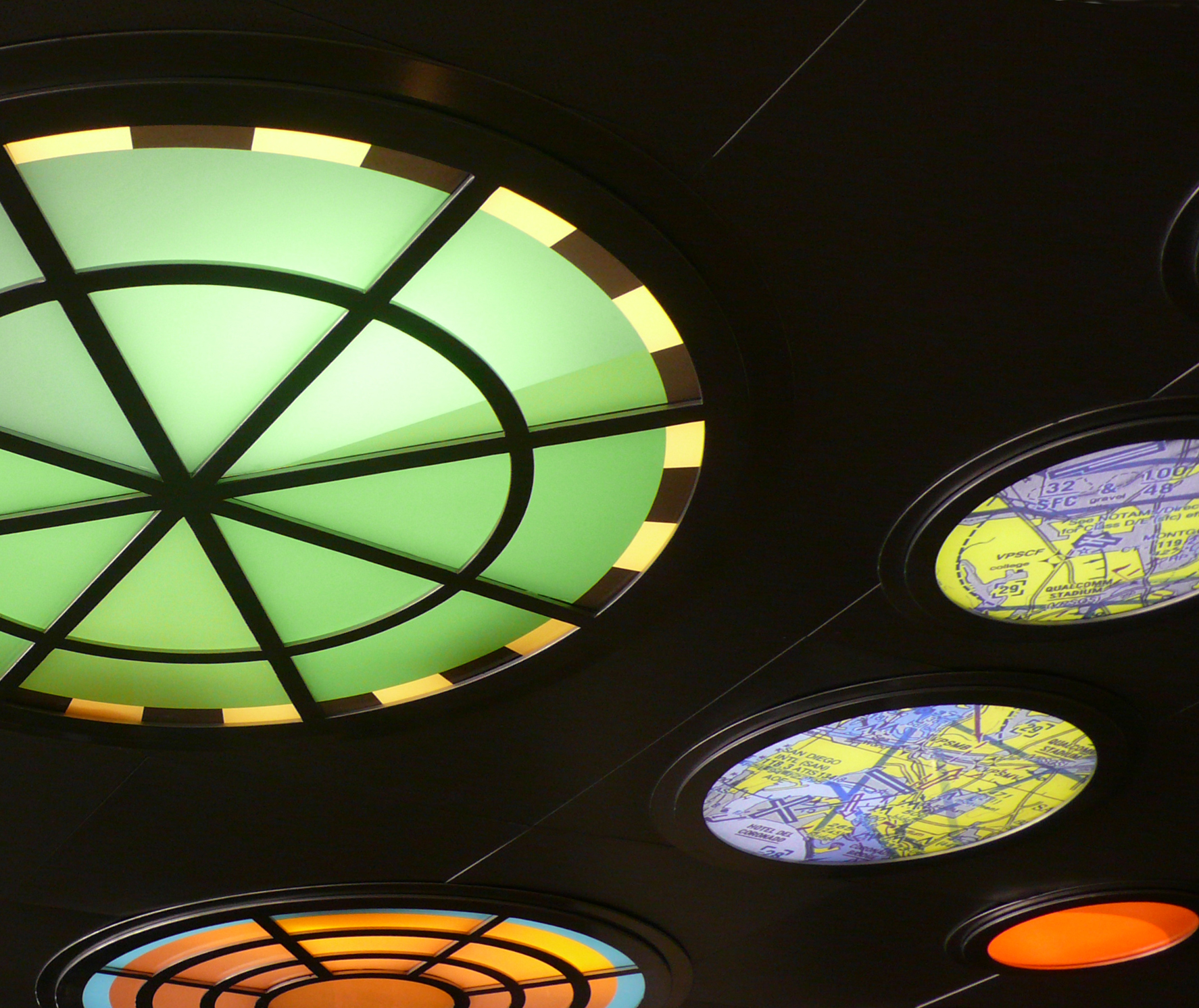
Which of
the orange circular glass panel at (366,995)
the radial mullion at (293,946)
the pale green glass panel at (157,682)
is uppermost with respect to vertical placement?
the pale green glass panel at (157,682)

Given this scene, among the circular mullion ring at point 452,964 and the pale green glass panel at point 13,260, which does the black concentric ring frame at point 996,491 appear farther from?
the circular mullion ring at point 452,964

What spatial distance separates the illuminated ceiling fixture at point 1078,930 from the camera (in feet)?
37.0

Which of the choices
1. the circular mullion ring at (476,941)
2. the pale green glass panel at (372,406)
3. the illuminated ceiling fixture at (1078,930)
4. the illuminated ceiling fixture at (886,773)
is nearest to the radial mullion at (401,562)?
the pale green glass panel at (372,406)

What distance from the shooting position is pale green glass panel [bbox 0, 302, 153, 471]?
566 cm

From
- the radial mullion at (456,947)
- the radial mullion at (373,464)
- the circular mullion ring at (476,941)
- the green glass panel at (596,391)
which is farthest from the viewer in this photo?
the circular mullion ring at (476,941)

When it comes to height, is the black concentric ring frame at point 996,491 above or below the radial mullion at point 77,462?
below

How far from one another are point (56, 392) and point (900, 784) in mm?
7983

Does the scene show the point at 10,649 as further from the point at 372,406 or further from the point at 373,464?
the point at 372,406

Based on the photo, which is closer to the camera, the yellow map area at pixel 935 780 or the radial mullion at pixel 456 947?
the yellow map area at pixel 935 780

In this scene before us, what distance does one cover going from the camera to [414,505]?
688cm

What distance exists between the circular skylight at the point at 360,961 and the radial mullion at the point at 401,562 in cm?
474

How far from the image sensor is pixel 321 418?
6230mm

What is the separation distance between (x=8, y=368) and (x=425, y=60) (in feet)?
9.87

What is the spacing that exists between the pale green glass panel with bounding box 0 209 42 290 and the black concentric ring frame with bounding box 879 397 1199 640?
538 cm
